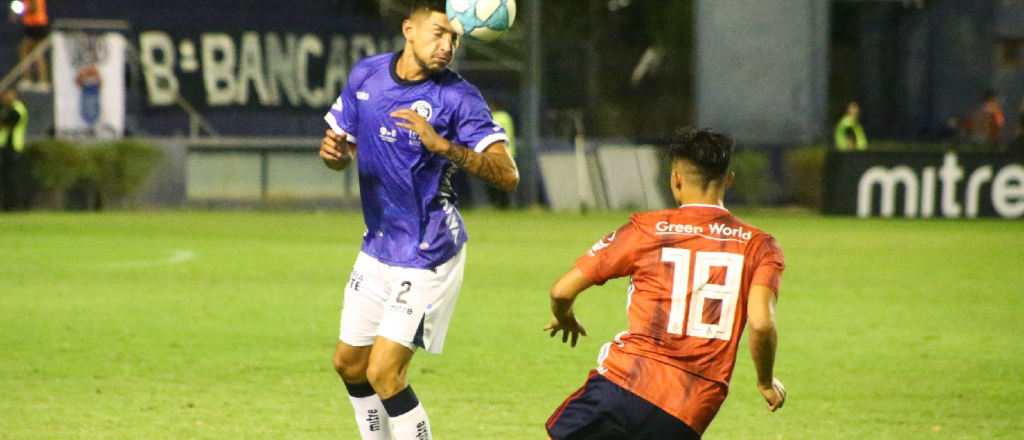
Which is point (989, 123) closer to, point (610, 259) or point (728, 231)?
point (728, 231)

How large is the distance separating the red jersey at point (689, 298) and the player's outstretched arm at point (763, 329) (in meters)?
0.05

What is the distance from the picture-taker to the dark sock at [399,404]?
520cm

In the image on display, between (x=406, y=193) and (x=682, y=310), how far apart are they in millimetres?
1437

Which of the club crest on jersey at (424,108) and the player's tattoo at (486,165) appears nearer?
the player's tattoo at (486,165)

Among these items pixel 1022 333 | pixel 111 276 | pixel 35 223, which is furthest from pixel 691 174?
pixel 35 223

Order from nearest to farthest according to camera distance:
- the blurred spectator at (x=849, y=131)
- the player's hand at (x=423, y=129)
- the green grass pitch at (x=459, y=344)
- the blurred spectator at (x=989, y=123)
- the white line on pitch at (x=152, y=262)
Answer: the player's hand at (x=423, y=129)
the green grass pitch at (x=459, y=344)
the white line on pitch at (x=152, y=262)
the blurred spectator at (x=849, y=131)
the blurred spectator at (x=989, y=123)

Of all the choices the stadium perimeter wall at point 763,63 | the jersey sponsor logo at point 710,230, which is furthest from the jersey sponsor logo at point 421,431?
the stadium perimeter wall at point 763,63

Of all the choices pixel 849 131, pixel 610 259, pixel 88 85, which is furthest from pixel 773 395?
pixel 849 131

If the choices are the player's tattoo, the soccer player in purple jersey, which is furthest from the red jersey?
the soccer player in purple jersey

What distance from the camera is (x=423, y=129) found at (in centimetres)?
488

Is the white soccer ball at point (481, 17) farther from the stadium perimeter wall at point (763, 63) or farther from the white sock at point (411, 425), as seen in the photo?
the stadium perimeter wall at point (763, 63)

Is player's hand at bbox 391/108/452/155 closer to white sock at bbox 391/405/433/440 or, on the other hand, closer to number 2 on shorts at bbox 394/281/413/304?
number 2 on shorts at bbox 394/281/413/304

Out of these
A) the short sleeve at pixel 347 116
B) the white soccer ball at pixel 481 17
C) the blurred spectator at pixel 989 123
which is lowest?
the blurred spectator at pixel 989 123

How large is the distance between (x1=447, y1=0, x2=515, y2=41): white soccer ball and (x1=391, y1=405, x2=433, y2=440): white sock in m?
1.51
